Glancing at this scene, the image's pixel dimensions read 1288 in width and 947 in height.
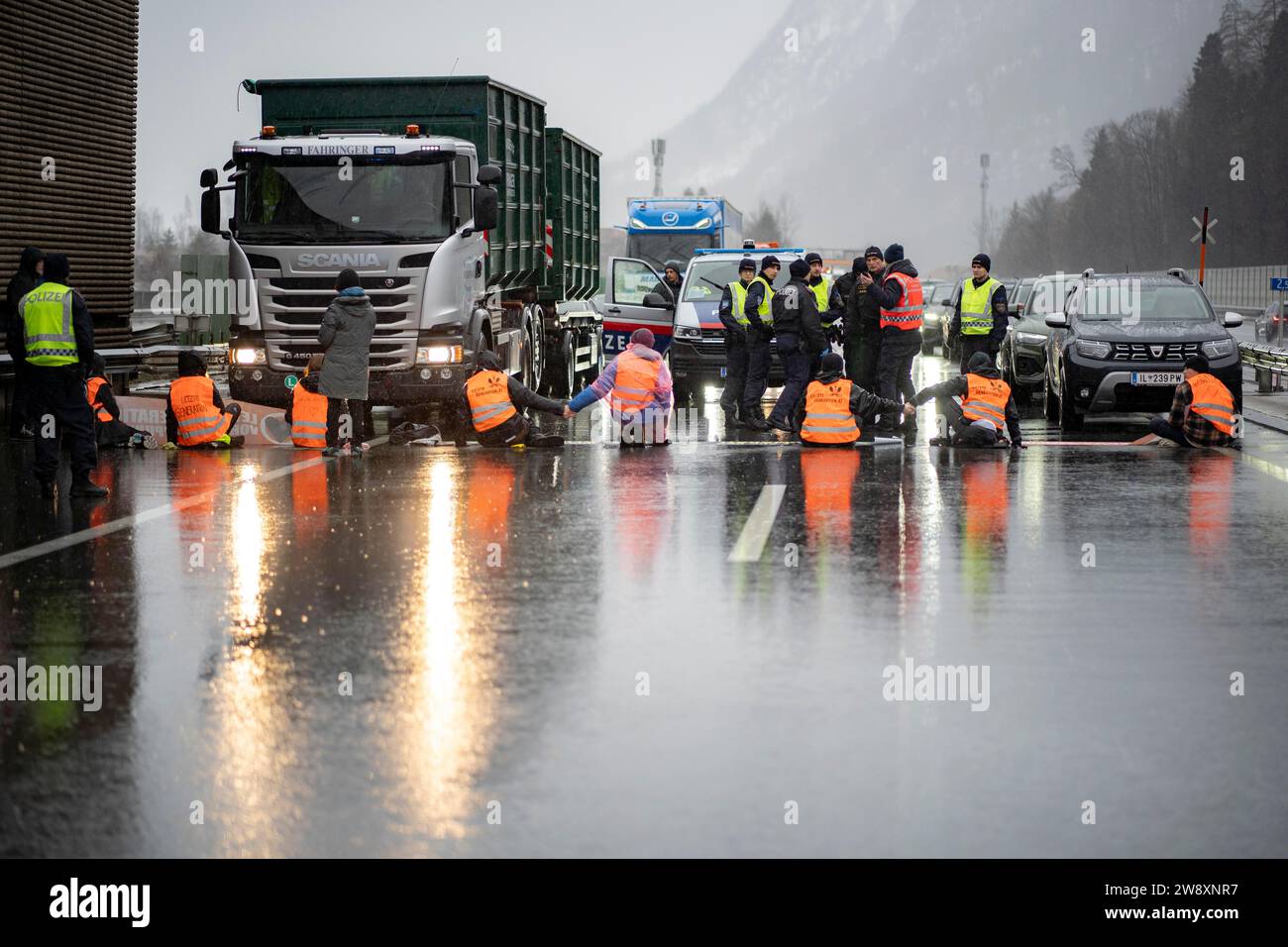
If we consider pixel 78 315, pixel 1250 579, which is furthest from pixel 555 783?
pixel 78 315

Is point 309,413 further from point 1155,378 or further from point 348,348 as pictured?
point 1155,378

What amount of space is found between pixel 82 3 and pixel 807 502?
17683 mm

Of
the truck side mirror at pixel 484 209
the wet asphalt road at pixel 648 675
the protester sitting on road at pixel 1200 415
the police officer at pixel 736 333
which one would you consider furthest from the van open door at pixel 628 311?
the wet asphalt road at pixel 648 675

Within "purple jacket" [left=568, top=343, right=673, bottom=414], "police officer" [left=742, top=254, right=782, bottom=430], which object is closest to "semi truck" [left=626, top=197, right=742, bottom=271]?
"police officer" [left=742, top=254, right=782, bottom=430]

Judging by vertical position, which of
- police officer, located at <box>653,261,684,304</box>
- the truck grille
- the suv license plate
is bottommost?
the suv license plate

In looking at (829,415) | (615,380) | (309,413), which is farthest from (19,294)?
(829,415)

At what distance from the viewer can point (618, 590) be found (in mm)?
9430

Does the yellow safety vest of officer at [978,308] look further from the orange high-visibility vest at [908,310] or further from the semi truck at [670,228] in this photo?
the semi truck at [670,228]

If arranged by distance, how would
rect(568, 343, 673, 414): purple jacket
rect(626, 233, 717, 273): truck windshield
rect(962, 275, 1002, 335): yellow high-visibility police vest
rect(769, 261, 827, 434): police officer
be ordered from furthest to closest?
rect(626, 233, 717, 273): truck windshield, rect(962, 275, 1002, 335): yellow high-visibility police vest, rect(769, 261, 827, 434): police officer, rect(568, 343, 673, 414): purple jacket

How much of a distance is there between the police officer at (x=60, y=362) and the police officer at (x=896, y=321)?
8919mm

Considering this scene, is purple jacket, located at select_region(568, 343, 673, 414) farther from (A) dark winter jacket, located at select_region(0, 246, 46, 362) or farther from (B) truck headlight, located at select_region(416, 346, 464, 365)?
(A) dark winter jacket, located at select_region(0, 246, 46, 362)

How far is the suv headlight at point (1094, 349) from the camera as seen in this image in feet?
67.1

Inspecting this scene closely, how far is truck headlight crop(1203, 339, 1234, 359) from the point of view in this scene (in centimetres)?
2030

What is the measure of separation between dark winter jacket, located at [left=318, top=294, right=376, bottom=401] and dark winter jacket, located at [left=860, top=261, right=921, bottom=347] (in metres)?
5.61
